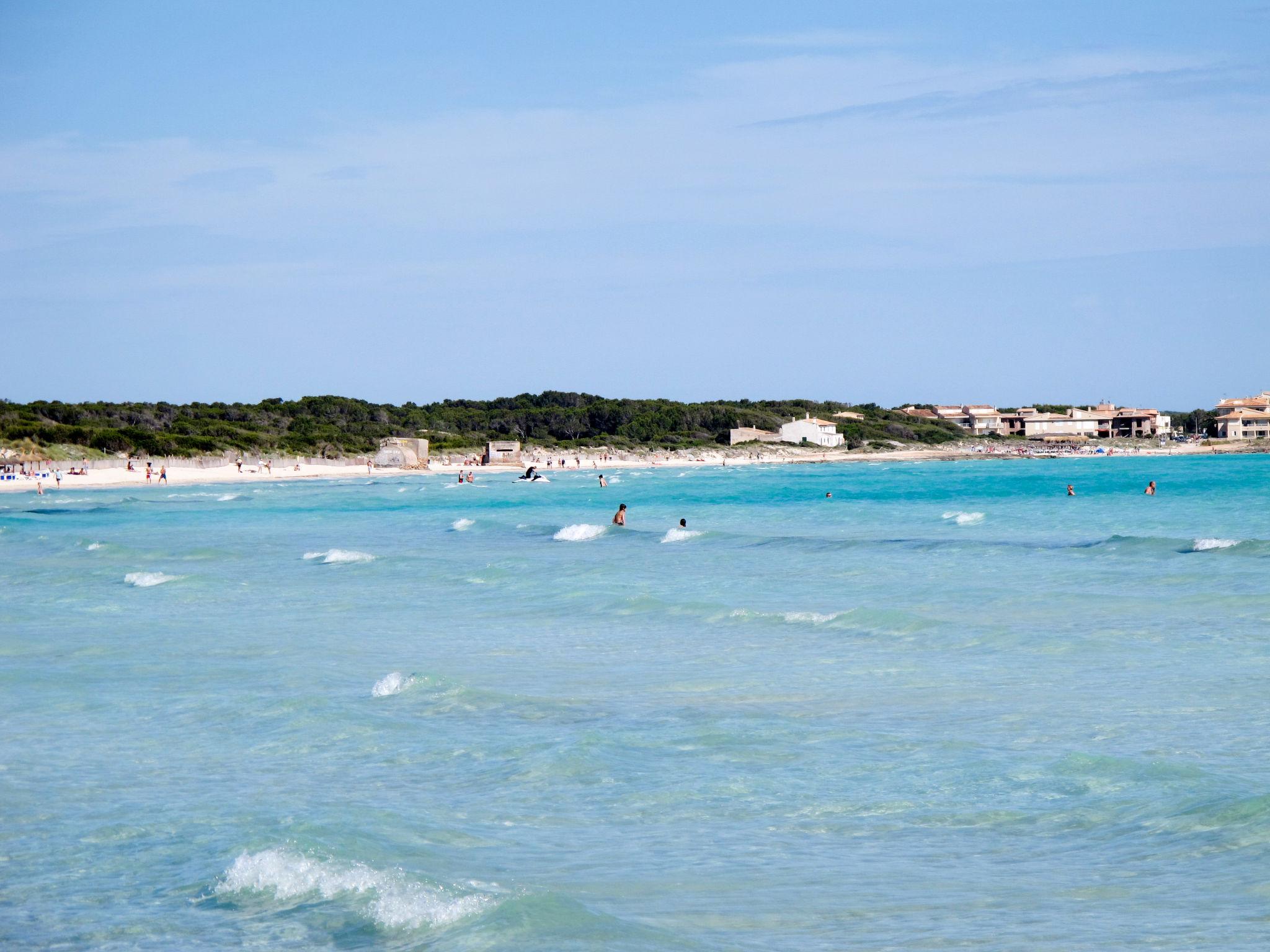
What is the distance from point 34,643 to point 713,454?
12902cm

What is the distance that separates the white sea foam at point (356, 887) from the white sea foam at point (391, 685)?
212 inches

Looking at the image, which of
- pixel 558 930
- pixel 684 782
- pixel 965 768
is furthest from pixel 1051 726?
pixel 558 930

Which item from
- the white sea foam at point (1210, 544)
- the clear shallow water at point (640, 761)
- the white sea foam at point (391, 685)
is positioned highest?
the white sea foam at point (1210, 544)

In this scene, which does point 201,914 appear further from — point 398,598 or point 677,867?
point 398,598

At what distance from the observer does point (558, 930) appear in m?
6.96

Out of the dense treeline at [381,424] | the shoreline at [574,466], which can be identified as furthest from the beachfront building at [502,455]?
the dense treeline at [381,424]

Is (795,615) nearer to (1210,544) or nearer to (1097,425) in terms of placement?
(1210,544)

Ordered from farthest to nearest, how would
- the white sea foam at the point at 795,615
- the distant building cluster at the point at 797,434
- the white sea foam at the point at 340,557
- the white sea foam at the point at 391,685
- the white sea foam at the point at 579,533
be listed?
1. the distant building cluster at the point at 797,434
2. the white sea foam at the point at 579,533
3. the white sea foam at the point at 340,557
4. the white sea foam at the point at 795,615
5. the white sea foam at the point at 391,685

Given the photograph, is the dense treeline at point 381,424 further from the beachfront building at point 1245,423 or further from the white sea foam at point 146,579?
the white sea foam at point 146,579

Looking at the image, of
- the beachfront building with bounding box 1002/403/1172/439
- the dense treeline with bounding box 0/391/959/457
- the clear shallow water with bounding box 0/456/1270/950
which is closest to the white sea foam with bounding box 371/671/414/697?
the clear shallow water with bounding box 0/456/1270/950

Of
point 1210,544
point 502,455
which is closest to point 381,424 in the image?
point 502,455

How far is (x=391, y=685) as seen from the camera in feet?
44.7

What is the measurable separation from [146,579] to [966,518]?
2906cm

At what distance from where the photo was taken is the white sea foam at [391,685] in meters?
13.4
